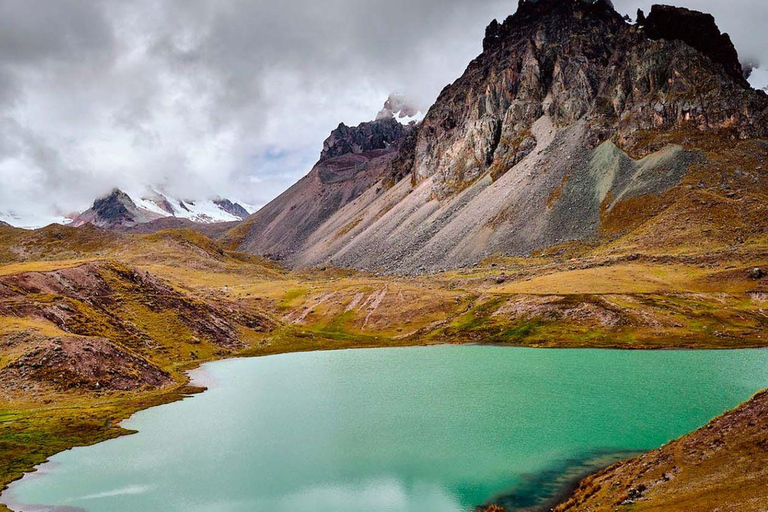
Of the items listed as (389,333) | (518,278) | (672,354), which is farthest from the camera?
(518,278)

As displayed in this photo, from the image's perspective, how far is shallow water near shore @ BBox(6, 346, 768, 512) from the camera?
37281mm

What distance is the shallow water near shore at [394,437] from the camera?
122 feet

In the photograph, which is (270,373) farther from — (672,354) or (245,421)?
(672,354)

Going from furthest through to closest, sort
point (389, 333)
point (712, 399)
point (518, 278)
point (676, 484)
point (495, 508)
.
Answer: point (518, 278)
point (389, 333)
point (712, 399)
point (495, 508)
point (676, 484)

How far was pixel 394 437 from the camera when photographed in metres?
49.3

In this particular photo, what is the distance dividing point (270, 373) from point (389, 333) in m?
47.2

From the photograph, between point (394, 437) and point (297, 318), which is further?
point (297, 318)

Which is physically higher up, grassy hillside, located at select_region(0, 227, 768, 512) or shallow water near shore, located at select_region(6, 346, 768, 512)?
grassy hillside, located at select_region(0, 227, 768, 512)

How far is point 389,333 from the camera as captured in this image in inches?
5285

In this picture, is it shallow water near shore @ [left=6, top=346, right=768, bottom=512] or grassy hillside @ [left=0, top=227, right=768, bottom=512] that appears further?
grassy hillside @ [left=0, top=227, right=768, bottom=512]

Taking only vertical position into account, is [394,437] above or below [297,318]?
below

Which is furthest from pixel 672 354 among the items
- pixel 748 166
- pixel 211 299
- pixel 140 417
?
pixel 748 166

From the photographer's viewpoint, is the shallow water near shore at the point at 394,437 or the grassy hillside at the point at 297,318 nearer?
the shallow water near shore at the point at 394,437

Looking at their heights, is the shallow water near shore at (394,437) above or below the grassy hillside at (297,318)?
below
